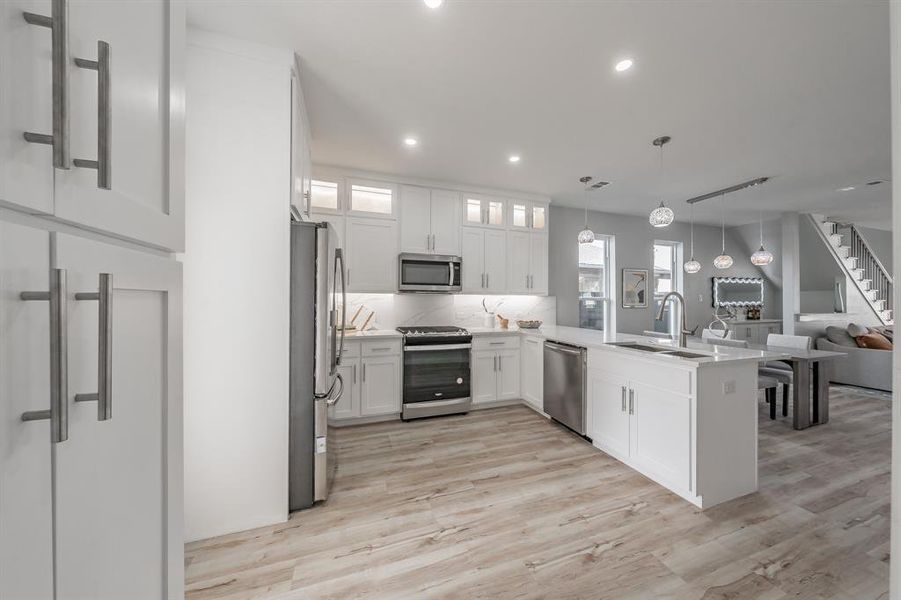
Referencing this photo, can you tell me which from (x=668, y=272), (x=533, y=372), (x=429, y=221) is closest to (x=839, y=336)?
(x=668, y=272)

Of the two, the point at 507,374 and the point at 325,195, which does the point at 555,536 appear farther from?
the point at 325,195

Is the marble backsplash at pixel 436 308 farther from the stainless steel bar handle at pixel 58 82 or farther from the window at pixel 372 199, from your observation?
the stainless steel bar handle at pixel 58 82

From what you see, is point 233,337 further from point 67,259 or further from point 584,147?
point 584,147

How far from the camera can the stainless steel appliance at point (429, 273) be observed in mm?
3998

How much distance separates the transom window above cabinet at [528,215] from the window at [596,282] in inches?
48.3

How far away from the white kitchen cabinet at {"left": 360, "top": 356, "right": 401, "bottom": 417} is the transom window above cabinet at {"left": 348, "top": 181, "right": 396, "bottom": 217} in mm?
1726

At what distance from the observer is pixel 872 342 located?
16.5 feet

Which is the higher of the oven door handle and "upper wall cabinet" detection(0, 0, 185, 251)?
"upper wall cabinet" detection(0, 0, 185, 251)

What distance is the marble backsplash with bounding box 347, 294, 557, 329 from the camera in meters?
4.22

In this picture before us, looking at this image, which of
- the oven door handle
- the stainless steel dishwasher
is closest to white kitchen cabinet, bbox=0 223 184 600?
the oven door handle

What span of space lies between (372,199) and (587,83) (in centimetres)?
256

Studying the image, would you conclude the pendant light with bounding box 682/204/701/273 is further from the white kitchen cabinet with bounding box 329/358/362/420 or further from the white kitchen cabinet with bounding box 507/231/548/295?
the white kitchen cabinet with bounding box 329/358/362/420

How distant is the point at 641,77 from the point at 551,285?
330 centimetres

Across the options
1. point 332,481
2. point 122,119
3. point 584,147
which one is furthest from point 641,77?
point 332,481
